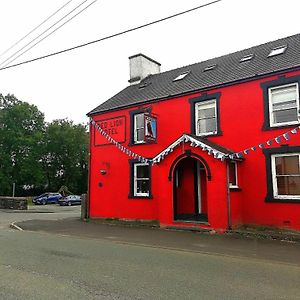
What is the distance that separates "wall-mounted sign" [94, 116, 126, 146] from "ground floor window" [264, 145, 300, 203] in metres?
7.61

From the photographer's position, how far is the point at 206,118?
15109 millimetres

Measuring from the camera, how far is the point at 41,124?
2029 inches

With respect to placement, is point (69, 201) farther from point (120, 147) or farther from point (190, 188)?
point (190, 188)

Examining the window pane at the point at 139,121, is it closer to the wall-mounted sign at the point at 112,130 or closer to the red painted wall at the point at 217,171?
the red painted wall at the point at 217,171

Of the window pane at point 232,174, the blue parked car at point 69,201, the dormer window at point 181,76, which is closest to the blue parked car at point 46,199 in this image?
the blue parked car at point 69,201

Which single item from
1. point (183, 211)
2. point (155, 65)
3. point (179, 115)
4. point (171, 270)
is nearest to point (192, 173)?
point (183, 211)

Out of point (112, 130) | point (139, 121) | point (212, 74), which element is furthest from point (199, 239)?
point (112, 130)

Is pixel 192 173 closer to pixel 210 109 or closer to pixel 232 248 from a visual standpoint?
pixel 210 109

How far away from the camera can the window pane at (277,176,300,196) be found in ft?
41.3

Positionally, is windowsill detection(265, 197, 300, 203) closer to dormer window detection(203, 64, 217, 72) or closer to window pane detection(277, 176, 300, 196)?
window pane detection(277, 176, 300, 196)

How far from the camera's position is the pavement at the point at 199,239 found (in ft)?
30.6

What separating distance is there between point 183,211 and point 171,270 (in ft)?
27.3

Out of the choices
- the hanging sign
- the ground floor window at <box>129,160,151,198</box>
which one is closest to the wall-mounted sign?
the ground floor window at <box>129,160,151,198</box>

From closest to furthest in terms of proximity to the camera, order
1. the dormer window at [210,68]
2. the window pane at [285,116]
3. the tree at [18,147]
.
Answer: the window pane at [285,116], the dormer window at [210,68], the tree at [18,147]
